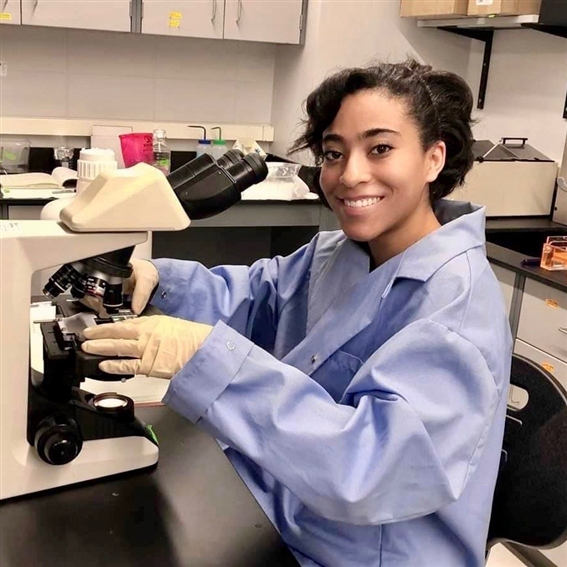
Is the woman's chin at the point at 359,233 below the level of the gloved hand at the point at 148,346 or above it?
above

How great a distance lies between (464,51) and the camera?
354 centimetres

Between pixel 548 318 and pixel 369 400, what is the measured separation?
4.93 ft

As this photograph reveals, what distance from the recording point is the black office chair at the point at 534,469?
41.1 inches

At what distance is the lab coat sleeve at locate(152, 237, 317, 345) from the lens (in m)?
1.37

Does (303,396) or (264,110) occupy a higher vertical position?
(264,110)

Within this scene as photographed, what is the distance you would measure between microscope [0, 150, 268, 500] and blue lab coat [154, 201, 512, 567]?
148 millimetres

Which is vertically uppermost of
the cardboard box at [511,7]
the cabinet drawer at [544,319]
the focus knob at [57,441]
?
the cardboard box at [511,7]

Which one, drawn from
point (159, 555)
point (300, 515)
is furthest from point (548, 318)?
point (159, 555)

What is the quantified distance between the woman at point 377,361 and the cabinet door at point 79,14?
2.13 metres

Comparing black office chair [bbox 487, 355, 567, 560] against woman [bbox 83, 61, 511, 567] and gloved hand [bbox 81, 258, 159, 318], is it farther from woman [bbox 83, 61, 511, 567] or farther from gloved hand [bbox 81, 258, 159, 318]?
gloved hand [bbox 81, 258, 159, 318]

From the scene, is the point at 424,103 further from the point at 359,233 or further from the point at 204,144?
the point at 204,144

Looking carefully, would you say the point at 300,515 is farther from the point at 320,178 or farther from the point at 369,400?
the point at 320,178

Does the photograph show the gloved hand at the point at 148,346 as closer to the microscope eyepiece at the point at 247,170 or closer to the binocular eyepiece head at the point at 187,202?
the binocular eyepiece head at the point at 187,202

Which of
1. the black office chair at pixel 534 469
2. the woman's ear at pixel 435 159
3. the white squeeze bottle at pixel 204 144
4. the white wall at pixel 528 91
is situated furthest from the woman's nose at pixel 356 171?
the white squeeze bottle at pixel 204 144
